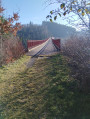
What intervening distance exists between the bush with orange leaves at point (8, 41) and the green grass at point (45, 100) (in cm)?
355

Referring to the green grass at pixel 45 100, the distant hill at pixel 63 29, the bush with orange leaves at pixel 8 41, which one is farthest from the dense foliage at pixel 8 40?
the green grass at pixel 45 100

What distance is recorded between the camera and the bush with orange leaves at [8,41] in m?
8.21

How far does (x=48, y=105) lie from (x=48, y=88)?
1.15 meters

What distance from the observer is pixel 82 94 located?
183 inches

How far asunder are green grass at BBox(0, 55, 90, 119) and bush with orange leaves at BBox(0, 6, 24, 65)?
3547mm

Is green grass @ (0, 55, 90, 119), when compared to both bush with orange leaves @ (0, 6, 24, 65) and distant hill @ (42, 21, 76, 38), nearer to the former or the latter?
distant hill @ (42, 21, 76, 38)

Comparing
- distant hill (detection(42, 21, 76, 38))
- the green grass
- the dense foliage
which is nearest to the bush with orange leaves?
the dense foliage

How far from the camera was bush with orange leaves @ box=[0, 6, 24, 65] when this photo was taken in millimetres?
8214

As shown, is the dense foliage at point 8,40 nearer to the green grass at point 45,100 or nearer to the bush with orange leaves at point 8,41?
the bush with orange leaves at point 8,41

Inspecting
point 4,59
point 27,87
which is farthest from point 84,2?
point 4,59

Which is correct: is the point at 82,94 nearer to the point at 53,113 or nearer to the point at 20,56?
the point at 53,113

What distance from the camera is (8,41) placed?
11.4m

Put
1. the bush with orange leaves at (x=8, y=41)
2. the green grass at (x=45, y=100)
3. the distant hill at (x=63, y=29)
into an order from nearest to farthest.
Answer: the green grass at (x=45, y=100) < the distant hill at (x=63, y=29) < the bush with orange leaves at (x=8, y=41)

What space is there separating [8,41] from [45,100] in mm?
7794
